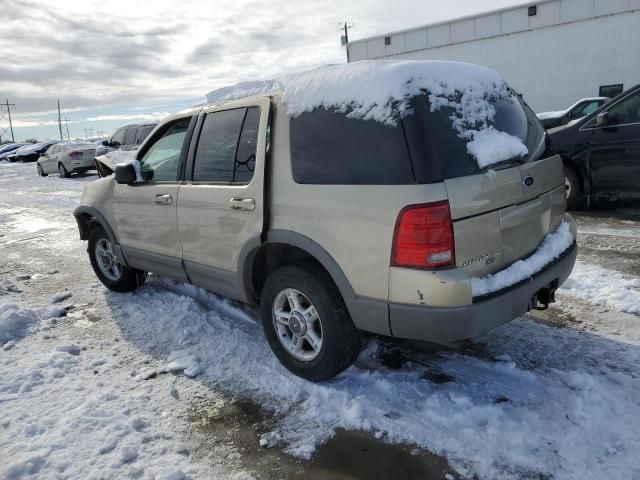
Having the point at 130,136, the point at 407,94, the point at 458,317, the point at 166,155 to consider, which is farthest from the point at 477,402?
the point at 130,136

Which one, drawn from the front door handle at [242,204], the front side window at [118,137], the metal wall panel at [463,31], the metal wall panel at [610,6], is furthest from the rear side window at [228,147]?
the metal wall panel at [463,31]

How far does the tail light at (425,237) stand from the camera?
260 cm

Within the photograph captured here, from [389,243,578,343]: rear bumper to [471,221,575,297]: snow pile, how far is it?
0.15 feet

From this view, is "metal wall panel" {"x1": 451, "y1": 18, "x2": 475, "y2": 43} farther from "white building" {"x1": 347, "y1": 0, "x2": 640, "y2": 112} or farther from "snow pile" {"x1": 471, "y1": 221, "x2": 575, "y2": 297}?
"snow pile" {"x1": 471, "y1": 221, "x2": 575, "y2": 297}

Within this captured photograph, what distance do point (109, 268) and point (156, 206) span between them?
4.96 ft

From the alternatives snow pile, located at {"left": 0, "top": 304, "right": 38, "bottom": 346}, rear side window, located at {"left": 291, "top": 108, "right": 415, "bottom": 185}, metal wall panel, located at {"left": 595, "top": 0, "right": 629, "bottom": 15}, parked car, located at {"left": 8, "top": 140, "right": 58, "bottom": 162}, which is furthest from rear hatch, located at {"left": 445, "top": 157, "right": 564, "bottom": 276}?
parked car, located at {"left": 8, "top": 140, "right": 58, "bottom": 162}

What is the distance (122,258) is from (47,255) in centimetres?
300

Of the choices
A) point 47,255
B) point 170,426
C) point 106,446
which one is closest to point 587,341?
point 170,426

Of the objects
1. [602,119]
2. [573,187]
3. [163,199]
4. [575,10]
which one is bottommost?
[573,187]

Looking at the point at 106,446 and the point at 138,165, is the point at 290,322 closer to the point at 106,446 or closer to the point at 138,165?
the point at 106,446

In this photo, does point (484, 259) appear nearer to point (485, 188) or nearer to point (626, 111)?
point (485, 188)

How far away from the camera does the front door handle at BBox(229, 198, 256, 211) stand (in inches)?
134

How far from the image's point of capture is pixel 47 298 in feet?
17.5

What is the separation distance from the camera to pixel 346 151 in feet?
9.59
